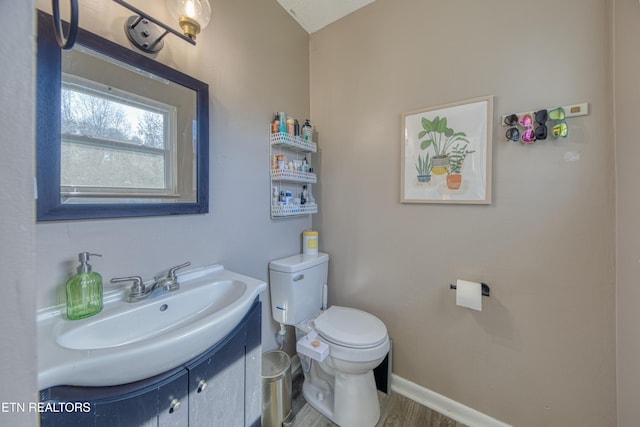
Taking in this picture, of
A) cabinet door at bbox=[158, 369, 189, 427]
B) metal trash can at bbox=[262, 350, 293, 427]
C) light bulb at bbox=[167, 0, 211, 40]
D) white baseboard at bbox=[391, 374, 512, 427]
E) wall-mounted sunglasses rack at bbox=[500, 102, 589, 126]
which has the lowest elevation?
white baseboard at bbox=[391, 374, 512, 427]

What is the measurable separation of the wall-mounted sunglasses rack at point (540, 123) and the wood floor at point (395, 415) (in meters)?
1.54

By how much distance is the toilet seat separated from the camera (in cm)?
120

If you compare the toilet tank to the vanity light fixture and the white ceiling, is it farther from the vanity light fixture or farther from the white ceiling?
the white ceiling

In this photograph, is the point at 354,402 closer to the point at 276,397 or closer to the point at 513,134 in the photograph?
the point at 276,397

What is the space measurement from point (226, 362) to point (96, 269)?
1.84ft

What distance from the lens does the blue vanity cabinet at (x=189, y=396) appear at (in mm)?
525

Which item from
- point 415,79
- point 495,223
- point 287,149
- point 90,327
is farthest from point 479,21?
point 90,327

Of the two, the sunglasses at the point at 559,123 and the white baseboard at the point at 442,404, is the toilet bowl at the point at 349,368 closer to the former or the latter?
the white baseboard at the point at 442,404

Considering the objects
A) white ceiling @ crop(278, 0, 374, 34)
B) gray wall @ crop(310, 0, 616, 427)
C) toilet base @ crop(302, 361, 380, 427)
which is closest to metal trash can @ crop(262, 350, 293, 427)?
toilet base @ crop(302, 361, 380, 427)

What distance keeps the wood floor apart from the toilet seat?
494 mm

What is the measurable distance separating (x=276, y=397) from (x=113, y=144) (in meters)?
1.37

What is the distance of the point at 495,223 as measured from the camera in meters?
1.21

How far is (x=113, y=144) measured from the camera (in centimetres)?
A: 85

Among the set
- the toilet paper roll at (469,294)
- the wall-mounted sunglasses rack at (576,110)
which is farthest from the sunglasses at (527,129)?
the toilet paper roll at (469,294)
